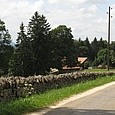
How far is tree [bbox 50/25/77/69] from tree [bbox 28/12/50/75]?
8.51 meters

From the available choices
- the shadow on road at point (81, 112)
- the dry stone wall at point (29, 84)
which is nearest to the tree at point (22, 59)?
the dry stone wall at point (29, 84)

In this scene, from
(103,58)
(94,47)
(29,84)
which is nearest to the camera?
(29,84)

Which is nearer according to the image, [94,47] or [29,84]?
[29,84]

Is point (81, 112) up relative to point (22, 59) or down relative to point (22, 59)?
down

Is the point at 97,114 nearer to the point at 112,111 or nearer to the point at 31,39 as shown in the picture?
the point at 112,111

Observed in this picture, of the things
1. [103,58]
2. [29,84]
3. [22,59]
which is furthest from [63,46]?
[29,84]

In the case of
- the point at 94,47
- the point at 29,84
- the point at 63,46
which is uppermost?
the point at 94,47

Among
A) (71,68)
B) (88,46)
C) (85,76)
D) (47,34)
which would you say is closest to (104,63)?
(88,46)

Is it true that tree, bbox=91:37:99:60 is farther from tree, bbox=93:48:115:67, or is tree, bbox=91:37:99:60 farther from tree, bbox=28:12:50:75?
tree, bbox=28:12:50:75

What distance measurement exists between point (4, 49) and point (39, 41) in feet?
27.9

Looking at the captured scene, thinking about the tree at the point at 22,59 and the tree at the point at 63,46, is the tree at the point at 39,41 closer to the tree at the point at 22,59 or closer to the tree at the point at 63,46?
the tree at the point at 22,59

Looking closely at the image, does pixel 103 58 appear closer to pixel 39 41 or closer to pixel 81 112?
pixel 39 41

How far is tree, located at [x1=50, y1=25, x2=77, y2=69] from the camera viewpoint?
74.0 m

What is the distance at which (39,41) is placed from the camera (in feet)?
205
